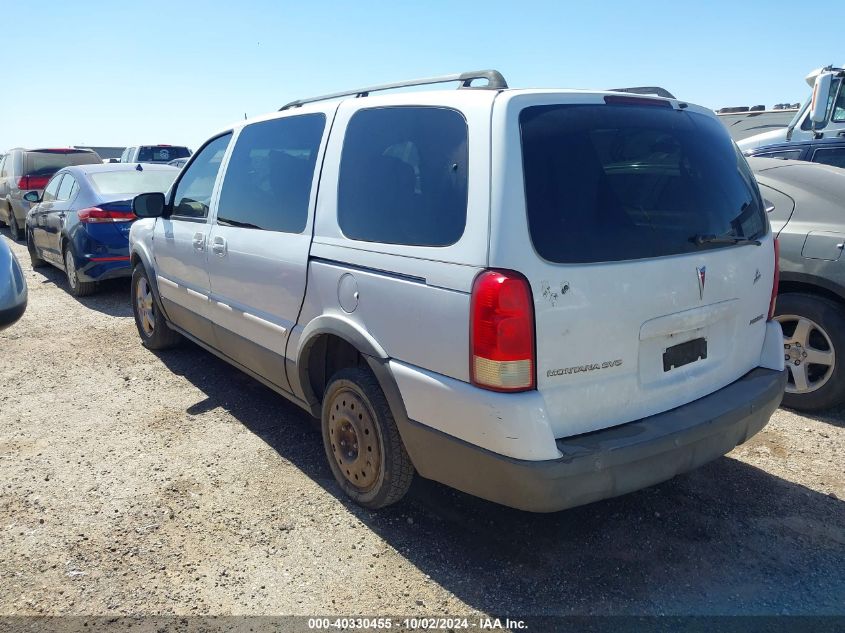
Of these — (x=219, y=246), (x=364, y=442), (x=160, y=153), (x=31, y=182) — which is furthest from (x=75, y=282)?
(x=160, y=153)

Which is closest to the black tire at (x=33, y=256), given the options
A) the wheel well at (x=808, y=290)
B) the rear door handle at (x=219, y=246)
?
the rear door handle at (x=219, y=246)

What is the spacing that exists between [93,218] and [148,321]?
94.6 inches

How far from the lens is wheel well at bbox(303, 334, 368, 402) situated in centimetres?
331

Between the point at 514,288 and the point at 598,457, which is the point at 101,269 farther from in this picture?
the point at 598,457

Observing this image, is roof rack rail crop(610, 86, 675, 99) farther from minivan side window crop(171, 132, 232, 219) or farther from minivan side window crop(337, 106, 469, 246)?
minivan side window crop(171, 132, 232, 219)

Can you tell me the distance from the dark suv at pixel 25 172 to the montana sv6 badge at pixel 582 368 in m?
13.2

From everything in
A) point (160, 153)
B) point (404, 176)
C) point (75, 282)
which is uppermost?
point (404, 176)

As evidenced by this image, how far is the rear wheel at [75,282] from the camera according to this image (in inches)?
308

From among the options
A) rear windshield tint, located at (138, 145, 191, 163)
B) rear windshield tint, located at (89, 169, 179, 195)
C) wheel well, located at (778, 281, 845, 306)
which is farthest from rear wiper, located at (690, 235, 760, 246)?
rear windshield tint, located at (138, 145, 191, 163)

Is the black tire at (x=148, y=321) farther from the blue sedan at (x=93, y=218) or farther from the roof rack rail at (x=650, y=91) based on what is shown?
the roof rack rail at (x=650, y=91)

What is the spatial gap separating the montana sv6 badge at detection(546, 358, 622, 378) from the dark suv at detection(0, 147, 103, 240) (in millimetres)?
13164

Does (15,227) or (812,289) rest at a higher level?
(812,289)

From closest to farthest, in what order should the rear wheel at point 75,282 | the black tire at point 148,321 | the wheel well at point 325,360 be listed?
the wheel well at point 325,360 → the black tire at point 148,321 → the rear wheel at point 75,282

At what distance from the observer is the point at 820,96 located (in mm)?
9461
